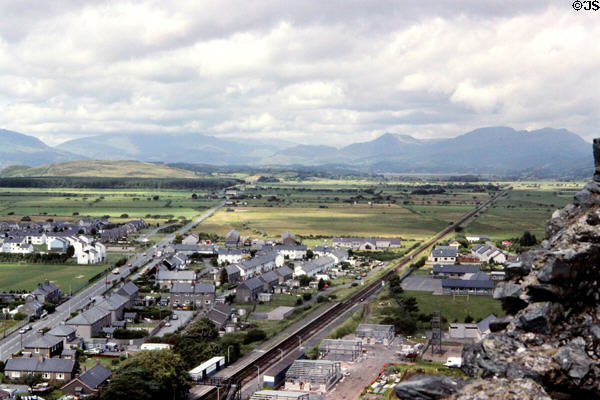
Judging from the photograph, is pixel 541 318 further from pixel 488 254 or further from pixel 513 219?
pixel 513 219

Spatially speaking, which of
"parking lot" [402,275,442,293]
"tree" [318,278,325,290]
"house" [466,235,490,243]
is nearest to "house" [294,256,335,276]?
"tree" [318,278,325,290]

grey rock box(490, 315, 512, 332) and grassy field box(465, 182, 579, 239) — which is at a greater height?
grey rock box(490, 315, 512, 332)

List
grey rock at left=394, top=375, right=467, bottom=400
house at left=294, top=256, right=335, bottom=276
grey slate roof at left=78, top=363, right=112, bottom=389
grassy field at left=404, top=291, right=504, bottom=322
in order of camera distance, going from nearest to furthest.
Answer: grey rock at left=394, top=375, right=467, bottom=400 < grey slate roof at left=78, top=363, right=112, bottom=389 < grassy field at left=404, top=291, right=504, bottom=322 < house at left=294, top=256, right=335, bottom=276

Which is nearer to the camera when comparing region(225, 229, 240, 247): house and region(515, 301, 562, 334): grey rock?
region(515, 301, 562, 334): grey rock

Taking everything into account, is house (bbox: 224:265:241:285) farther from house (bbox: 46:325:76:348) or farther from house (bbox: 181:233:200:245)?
house (bbox: 181:233:200:245)

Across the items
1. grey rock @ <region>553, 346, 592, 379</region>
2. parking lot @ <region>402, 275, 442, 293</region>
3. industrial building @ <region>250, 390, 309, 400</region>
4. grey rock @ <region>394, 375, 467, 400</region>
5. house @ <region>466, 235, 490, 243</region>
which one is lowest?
parking lot @ <region>402, 275, 442, 293</region>

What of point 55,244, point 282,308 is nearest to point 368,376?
point 282,308
